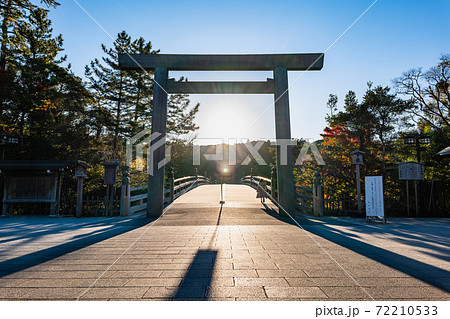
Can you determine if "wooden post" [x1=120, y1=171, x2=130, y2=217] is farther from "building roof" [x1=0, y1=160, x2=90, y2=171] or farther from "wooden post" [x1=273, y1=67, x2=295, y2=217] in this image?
"wooden post" [x1=273, y1=67, x2=295, y2=217]

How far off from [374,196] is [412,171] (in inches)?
138

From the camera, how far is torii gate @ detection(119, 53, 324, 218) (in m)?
7.48

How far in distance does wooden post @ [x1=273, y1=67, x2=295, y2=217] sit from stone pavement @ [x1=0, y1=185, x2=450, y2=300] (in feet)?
6.21

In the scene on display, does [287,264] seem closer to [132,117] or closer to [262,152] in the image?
[132,117]

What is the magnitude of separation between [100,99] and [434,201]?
20.0 meters

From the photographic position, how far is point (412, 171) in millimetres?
8781

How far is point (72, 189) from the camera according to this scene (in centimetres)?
1302

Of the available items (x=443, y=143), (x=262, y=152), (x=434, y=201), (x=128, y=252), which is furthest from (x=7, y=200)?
(x=262, y=152)

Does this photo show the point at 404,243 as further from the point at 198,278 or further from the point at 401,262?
the point at 198,278

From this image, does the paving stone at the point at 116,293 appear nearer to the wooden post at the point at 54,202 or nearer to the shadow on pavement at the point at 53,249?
the shadow on pavement at the point at 53,249

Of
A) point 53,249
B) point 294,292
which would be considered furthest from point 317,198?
point 53,249

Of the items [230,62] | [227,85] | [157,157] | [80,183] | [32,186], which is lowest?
[32,186]
